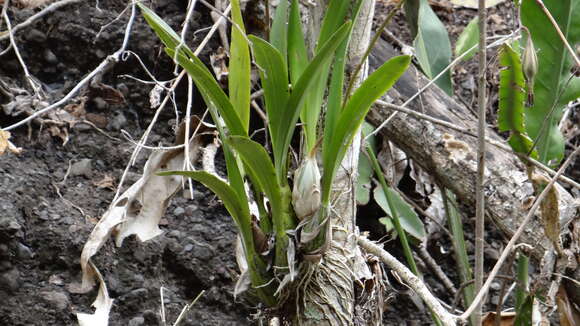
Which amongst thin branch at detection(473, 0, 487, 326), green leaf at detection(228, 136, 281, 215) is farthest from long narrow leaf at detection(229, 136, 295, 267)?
thin branch at detection(473, 0, 487, 326)

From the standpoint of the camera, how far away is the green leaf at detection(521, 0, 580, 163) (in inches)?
42.2

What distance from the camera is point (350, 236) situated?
3.11ft

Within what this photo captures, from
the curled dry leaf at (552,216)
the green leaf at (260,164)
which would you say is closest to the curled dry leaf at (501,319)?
the curled dry leaf at (552,216)

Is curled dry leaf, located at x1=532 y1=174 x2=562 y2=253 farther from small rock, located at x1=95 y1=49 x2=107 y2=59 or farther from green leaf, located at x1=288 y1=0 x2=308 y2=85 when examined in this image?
small rock, located at x1=95 y1=49 x2=107 y2=59

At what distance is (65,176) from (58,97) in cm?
23

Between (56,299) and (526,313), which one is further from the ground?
(526,313)

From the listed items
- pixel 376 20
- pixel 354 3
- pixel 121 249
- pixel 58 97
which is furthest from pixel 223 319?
pixel 376 20

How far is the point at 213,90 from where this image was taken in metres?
0.78

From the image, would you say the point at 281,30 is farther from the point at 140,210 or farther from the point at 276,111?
the point at 140,210

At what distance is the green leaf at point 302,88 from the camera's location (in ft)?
2.37

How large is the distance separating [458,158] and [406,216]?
8.0 inches

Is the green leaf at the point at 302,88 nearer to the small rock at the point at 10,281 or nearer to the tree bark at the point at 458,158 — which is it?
the tree bark at the point at 458,158

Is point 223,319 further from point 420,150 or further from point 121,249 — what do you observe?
point 420,150

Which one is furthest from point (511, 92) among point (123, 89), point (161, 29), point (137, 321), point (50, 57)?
point (50, 57)
